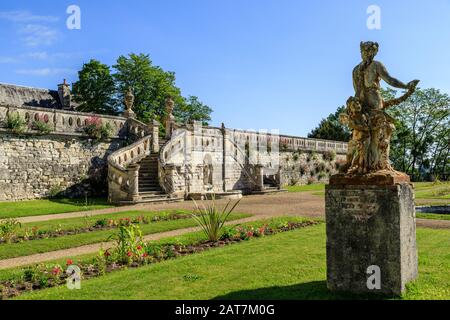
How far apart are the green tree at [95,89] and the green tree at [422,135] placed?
34.5 meters

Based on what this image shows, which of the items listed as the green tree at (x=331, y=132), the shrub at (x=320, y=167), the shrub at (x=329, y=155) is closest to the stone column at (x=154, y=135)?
the shrub at (x=320, y=167)

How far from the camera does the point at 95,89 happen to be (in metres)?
41.4

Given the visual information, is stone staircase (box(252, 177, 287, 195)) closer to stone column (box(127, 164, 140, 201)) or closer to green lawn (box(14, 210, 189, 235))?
stone column (box(127, 164, 140, 201))

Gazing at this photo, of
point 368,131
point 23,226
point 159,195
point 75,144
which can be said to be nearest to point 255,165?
point 159,195

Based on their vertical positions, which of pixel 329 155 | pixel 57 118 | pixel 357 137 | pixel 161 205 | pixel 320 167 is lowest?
pixel 161 205

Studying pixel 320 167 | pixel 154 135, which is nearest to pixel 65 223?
pixel 154 135

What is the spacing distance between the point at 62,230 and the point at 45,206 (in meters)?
6.67

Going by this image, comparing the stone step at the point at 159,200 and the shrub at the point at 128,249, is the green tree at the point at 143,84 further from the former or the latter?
the shrub at the point at 128,249

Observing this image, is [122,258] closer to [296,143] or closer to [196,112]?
[296,143]

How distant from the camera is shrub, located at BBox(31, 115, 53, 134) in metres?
21.2

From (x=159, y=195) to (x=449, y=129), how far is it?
158 feet

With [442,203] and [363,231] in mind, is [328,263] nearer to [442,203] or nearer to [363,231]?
[363,231]

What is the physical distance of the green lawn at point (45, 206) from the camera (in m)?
16.8

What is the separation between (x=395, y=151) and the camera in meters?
60.0
